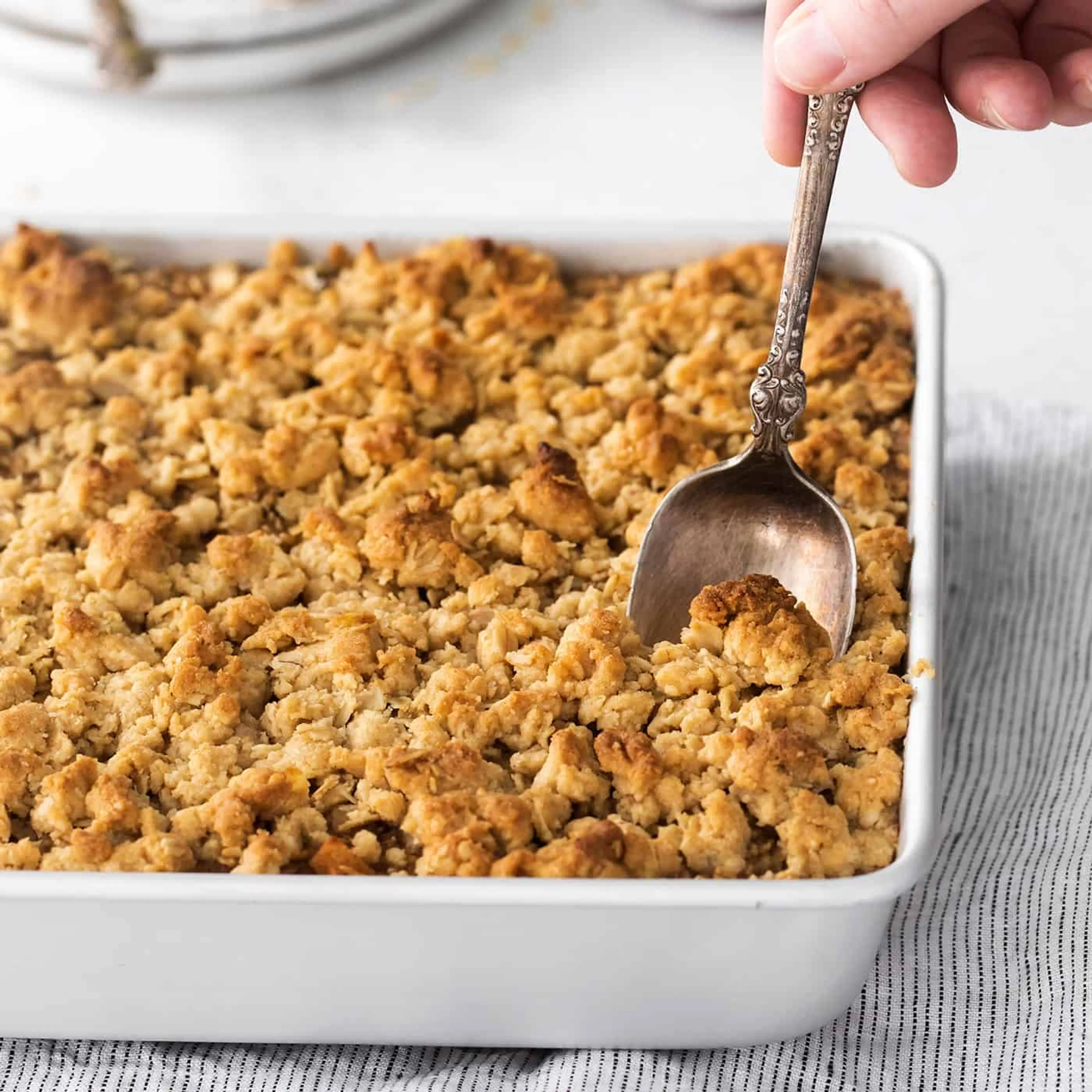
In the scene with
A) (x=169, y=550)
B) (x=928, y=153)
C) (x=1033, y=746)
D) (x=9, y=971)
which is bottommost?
(x=1033, y=746)

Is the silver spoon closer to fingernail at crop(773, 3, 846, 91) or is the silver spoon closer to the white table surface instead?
fingernail at crop(773, 3, 846, 91)

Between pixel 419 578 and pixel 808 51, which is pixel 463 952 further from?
pixel 808 51

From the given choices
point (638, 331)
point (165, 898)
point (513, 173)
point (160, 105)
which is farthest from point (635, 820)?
point (160, 105)

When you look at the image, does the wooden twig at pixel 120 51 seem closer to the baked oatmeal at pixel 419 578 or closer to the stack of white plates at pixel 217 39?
the stack of white plates at pixel 217 39

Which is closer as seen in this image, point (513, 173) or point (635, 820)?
point (635, 820)

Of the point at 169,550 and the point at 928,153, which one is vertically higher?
the point at 928,153

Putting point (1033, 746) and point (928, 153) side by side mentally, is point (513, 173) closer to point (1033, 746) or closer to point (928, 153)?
point (928, 153)
